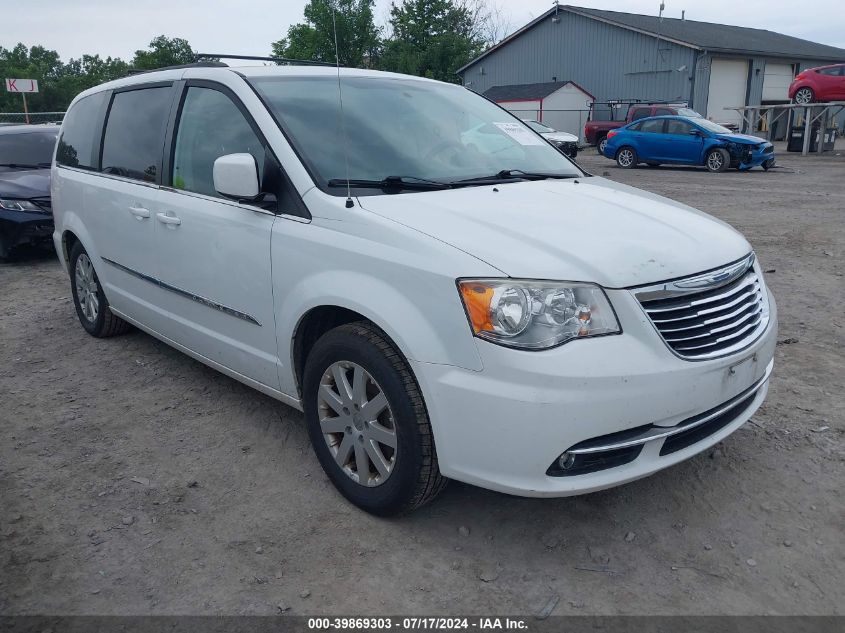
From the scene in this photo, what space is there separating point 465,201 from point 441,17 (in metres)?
48.9

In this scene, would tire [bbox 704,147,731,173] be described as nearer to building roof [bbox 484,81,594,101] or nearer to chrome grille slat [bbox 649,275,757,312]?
building roof [bbox 484,81,594,101]

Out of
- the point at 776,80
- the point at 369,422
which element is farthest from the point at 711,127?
the point at 776,80

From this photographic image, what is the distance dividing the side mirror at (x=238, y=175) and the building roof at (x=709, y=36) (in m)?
→ 31.0

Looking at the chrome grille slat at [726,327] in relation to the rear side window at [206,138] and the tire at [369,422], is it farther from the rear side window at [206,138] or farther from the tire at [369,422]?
the rear side window at [206,138]

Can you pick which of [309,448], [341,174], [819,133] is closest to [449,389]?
[341,174]

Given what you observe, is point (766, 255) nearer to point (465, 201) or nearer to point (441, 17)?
point (465, 201)

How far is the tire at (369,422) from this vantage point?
2686mm

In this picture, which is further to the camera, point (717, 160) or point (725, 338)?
point (717, 160)

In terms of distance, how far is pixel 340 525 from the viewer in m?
3.00

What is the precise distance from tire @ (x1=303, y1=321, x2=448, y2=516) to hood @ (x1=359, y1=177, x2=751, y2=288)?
0.48 metres

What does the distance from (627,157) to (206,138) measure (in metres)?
18.7

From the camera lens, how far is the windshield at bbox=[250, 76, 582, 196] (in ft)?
10.7

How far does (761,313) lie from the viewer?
3.10m

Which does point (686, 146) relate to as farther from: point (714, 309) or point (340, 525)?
point (340, 525)
